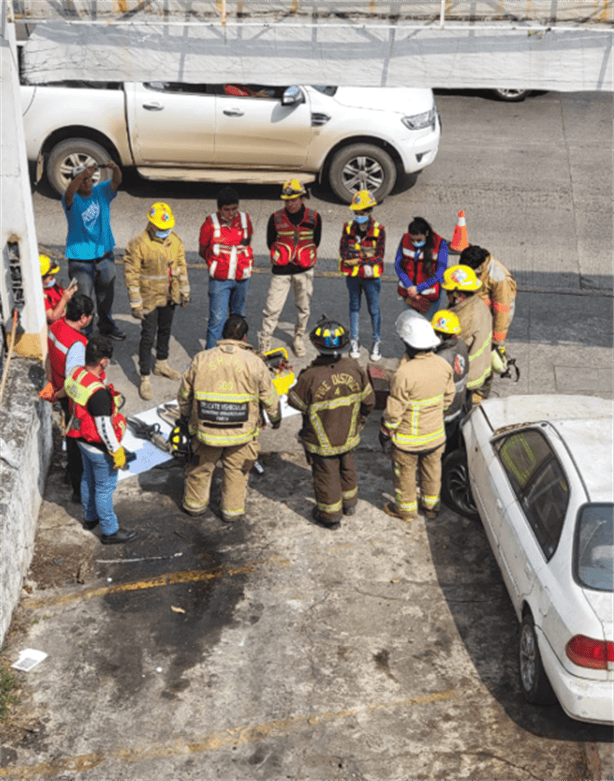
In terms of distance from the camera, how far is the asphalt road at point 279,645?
5.97 metres

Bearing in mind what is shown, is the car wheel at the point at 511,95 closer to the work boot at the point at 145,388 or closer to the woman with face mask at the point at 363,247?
the woman with face mask at the point at 363,247

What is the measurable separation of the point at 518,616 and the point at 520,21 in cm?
468

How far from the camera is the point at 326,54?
8.15 metres

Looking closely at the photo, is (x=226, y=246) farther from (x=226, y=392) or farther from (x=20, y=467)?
(x=20, y=467)

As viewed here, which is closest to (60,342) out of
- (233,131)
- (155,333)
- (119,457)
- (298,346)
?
(119,457)

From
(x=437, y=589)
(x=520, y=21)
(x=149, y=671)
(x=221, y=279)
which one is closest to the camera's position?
(x=149, y=671)

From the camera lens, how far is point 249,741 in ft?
→ 19.9

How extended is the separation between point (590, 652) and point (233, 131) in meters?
9.51

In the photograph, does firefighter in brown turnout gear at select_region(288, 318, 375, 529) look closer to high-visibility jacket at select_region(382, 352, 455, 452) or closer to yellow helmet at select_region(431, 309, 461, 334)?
high-visibility jacket at select_region(382, 352, 455, 452)

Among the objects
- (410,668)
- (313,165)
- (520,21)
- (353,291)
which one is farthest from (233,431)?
(313,165)

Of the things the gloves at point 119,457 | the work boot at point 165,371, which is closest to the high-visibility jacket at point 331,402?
the gloves at point 119,457

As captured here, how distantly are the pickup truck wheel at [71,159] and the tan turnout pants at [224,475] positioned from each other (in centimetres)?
688

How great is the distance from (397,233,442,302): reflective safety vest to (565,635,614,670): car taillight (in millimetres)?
4654

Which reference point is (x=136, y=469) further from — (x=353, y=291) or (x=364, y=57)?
(x=364, y=57)
